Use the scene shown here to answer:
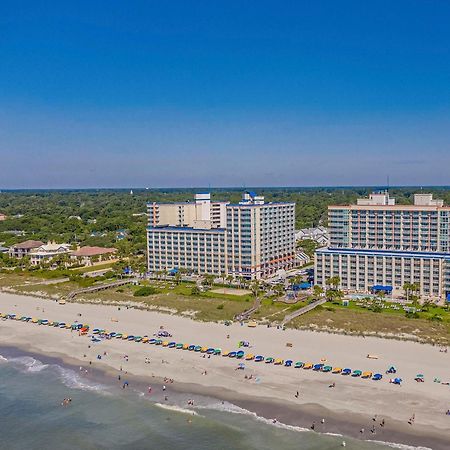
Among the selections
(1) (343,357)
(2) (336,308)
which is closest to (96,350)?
(1) (343,357)

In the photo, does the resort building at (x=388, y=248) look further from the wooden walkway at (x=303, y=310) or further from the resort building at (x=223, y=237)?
the resort building at (x=223, y=237)

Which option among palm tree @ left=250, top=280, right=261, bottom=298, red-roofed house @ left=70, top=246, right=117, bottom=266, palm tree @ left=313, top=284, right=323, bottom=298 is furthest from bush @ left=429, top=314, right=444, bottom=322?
red-roofed house @ left=70, top=246, right=117, bottom=266

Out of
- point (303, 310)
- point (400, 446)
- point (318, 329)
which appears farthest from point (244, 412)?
point (303, 310)

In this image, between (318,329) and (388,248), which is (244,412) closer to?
(318,329)

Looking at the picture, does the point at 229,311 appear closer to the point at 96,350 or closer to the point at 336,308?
the point at 336,308

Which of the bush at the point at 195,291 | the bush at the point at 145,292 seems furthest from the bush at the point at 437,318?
the bush at the point at 145,292
